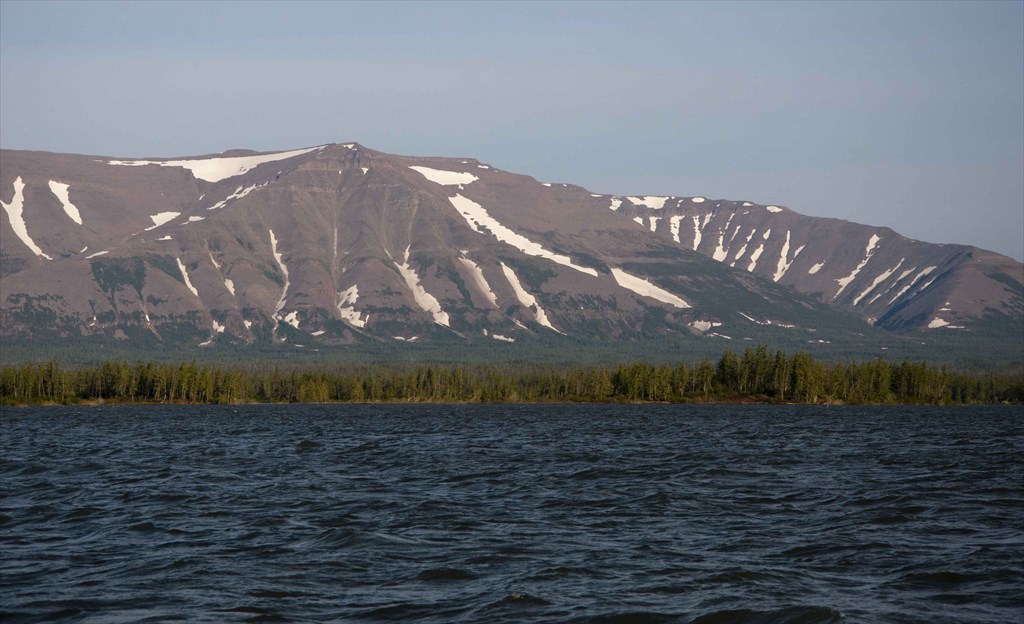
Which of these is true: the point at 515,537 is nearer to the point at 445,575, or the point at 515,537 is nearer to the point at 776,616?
the point at 445,575

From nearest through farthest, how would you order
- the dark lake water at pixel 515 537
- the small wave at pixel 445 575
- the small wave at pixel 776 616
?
the small wave at pixel 776 616, the dark lake water at pixel 515 537, the small wave at pixel 445 575

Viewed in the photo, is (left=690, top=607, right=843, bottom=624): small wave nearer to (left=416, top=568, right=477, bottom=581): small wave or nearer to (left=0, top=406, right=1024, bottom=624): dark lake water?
(left=0, top=406, right=1024, bottom=624): dark lake water

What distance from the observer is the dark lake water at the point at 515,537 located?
30.0 metres

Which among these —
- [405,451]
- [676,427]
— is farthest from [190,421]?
[405,451]

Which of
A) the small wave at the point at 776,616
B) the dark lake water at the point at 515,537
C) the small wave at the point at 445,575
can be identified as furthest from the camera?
the small wave at the point at 445,575

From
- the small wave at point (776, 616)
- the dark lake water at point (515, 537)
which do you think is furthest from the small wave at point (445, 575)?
the small wave at point (776, 616)

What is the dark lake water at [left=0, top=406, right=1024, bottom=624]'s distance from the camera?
98.6 ft

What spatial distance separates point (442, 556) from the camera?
121 ft

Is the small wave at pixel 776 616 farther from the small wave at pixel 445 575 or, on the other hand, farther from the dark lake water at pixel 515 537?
the small wave at pixel 445 575

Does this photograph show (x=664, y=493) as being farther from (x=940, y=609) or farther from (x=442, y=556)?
(x=940, y=609)

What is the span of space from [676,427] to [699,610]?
9624 centimetres

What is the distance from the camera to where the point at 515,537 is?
40438mm

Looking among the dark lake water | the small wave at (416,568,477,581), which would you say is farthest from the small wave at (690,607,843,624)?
the small wave at (416,568,477,581)

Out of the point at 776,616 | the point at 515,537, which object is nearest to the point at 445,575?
the point at 515,537
